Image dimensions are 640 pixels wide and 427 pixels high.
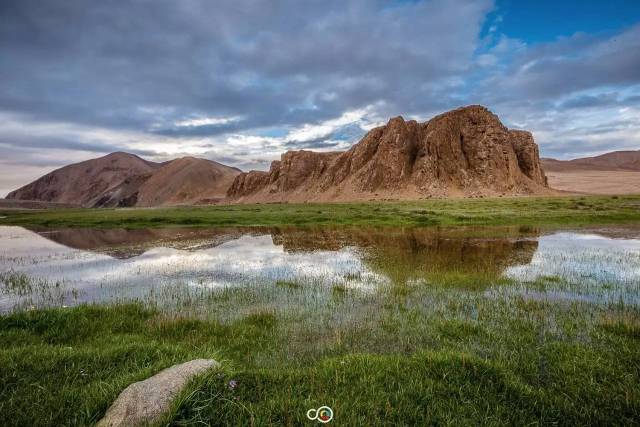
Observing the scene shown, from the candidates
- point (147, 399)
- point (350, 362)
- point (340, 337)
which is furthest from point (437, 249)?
point (147, 399)

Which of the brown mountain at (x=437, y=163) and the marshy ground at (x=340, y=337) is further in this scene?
the brown mountain at (x=437, y=163)

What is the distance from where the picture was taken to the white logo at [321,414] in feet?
14.6

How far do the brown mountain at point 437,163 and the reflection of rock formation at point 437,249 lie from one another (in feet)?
301

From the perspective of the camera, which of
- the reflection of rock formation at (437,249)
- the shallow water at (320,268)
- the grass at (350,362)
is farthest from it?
the reflection of rock formation at (437,249)

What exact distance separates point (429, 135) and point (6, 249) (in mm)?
130439

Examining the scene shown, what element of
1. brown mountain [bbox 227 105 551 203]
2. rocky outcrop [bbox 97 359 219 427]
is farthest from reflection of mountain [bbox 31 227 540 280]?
brown mountain [bbox 227 105 551 203]

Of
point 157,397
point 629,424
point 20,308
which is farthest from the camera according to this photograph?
point 20,308

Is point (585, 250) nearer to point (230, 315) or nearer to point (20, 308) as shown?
point (230, 315)

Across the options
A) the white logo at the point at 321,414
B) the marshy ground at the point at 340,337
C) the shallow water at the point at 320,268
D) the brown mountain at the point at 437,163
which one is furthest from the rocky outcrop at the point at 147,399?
the brown mountain at the point at 437,163

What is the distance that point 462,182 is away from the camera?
12150 centimetres

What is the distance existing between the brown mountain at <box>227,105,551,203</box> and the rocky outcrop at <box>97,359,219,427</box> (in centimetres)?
11785

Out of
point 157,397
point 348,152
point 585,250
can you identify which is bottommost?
point 585,250

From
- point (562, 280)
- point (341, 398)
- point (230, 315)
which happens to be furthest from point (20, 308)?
point (562, 280)

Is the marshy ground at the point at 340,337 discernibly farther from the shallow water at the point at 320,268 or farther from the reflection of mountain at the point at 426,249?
the reflection of mountain at the point at 426,249
